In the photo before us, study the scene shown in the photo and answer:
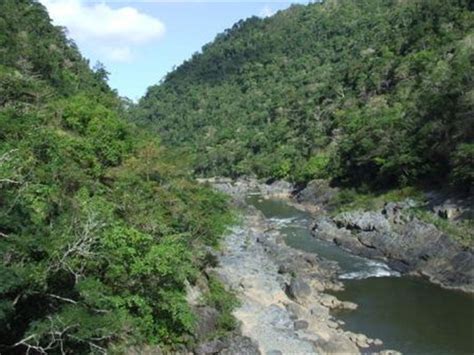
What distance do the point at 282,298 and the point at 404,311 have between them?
8.05 metres

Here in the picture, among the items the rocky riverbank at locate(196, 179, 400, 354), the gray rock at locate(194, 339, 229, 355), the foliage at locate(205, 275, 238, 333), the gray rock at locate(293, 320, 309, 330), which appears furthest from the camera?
the gray rock at locate(293, 320, 309, 330)

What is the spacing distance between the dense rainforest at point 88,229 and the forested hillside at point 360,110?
29353mm

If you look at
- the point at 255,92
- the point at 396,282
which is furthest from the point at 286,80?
the point at 396,282

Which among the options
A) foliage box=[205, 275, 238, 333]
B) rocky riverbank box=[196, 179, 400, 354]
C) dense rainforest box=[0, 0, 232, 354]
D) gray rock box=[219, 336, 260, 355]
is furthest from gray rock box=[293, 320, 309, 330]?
dense rainforest box=[0, 0, 232, 354]

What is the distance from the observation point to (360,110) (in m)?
103

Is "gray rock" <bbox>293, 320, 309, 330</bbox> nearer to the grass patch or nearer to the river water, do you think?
the river water

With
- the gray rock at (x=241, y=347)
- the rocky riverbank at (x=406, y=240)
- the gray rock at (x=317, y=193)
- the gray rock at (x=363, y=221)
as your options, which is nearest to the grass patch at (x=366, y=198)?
the rocky riverbank at (x=406, y=240)

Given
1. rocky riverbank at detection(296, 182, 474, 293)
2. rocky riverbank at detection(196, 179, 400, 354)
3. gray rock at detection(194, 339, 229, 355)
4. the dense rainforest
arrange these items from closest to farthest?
the dense rainforest → gray rock at detection(194, 339, 229, 355) → rocky riverbank at detection(196, 179, 400, 354) → rocky riverbank at detection(296, 182, 474, 293)

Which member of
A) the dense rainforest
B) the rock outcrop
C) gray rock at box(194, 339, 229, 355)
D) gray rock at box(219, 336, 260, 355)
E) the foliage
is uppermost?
the dense rainforest

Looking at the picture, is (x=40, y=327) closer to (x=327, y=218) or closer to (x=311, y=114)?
(x=327, y=218)

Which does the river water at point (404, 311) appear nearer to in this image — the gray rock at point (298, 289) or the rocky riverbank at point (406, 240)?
the rocky riverbank at point (406, 240)

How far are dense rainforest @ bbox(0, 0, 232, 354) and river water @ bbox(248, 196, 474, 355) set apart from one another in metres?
10.1

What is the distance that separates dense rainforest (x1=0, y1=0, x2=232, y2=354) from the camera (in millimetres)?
18438

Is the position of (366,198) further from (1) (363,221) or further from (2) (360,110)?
(2) (360,110)
